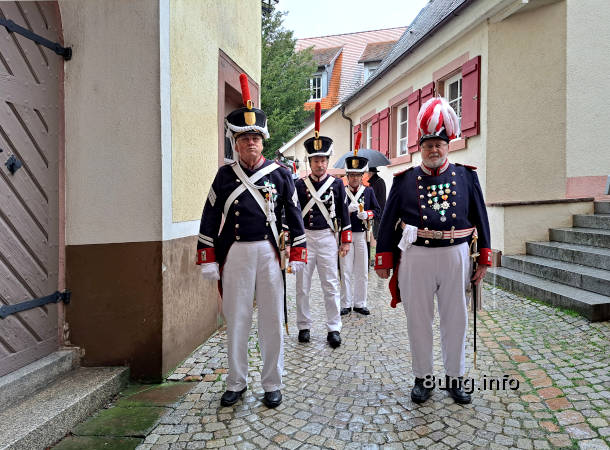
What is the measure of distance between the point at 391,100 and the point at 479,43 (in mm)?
4867

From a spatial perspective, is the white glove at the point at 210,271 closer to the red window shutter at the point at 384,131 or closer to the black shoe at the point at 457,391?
the black shoe at the point at 457,391

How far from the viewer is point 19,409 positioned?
2836 millimetres

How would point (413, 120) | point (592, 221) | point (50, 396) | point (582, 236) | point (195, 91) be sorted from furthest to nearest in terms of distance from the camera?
point (413, 120)
point (592, 221)
point (582, 236)
point (195, 91)
point (50, 396)

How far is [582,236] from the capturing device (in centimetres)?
632

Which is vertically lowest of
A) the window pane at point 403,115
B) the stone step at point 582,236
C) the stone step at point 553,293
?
the stone step at point 553,293

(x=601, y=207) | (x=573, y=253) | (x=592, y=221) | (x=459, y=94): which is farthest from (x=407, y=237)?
(x=459, y=94)

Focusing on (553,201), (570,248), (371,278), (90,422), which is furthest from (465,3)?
(90,422)

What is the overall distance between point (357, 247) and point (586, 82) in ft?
16.4

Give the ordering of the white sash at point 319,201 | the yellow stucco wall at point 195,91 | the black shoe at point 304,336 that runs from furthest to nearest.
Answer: the white sash at point 319,201 < the black shoe at point 304,336 < the yellow stucco wall at point 195,91

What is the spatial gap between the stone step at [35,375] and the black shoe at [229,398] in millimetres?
1248

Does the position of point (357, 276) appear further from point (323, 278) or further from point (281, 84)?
point (281, 84)

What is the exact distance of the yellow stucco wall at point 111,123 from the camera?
3568 mm

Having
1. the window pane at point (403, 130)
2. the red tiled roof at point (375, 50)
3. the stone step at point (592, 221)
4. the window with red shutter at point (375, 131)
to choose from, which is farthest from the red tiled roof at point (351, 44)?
the stone step at point (592, 221)

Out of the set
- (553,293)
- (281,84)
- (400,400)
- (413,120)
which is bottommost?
(400,400)
